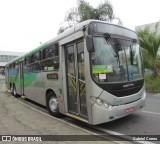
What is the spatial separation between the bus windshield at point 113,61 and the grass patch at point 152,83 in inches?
316

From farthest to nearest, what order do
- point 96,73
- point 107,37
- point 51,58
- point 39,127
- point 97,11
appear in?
point 97,11
point 51,58
point 39,127
point 107,37
point 96,73

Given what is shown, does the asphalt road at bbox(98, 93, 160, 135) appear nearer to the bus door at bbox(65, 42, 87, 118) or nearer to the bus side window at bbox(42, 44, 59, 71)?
the bus door at bbox(65, 42, 87, 118)

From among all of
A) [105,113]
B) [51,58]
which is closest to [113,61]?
[105,113]

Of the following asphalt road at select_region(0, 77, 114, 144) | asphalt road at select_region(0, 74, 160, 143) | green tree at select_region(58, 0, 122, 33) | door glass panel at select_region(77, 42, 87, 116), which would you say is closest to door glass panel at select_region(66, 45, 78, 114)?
door glass panel at select_region(77, 42, 87, 116)

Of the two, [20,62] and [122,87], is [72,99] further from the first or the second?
[20,62]

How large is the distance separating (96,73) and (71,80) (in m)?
1.26

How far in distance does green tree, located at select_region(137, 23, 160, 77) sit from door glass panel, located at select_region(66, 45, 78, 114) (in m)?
9.68

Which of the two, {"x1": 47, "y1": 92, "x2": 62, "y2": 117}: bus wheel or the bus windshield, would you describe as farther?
{"x1": 47, "y1": 92, "x2": 62, "y2": 117}: bus wheel

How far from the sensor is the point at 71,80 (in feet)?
19.8

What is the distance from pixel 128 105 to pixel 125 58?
133 centimetres

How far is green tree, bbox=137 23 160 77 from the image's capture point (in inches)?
554

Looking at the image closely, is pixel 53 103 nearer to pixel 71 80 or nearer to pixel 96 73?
pixel 71 80

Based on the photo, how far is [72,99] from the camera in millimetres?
6012

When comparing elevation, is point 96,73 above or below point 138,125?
above
